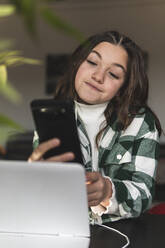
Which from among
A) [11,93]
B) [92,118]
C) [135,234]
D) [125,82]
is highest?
[11,93]

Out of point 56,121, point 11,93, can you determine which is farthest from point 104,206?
point 11,93

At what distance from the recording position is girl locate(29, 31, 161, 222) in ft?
4.71

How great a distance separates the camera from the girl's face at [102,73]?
1.49 m

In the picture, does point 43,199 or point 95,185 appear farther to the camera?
point 95,185

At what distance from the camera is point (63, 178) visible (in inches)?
32.8

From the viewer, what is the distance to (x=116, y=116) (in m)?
1.62

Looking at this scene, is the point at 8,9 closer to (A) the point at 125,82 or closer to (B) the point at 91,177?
(B) the point at 91,177

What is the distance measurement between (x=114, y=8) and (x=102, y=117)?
177 inches

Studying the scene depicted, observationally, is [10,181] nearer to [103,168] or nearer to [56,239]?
[56,239]

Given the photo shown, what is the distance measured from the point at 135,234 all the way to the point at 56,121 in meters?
0.42

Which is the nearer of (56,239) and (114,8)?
(56,239)

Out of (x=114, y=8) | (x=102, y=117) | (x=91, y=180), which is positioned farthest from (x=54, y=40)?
(x=91, y=180)

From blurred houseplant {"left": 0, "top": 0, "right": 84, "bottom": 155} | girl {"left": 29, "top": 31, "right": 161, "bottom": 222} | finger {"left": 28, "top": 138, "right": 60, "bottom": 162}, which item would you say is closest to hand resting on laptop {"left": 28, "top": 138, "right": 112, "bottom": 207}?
finger {"left": 28, "top": 138, "right": 60, "bottom": 162}

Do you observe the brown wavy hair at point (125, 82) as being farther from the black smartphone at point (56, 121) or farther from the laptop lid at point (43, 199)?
the laptop lid at point (43, 199)
